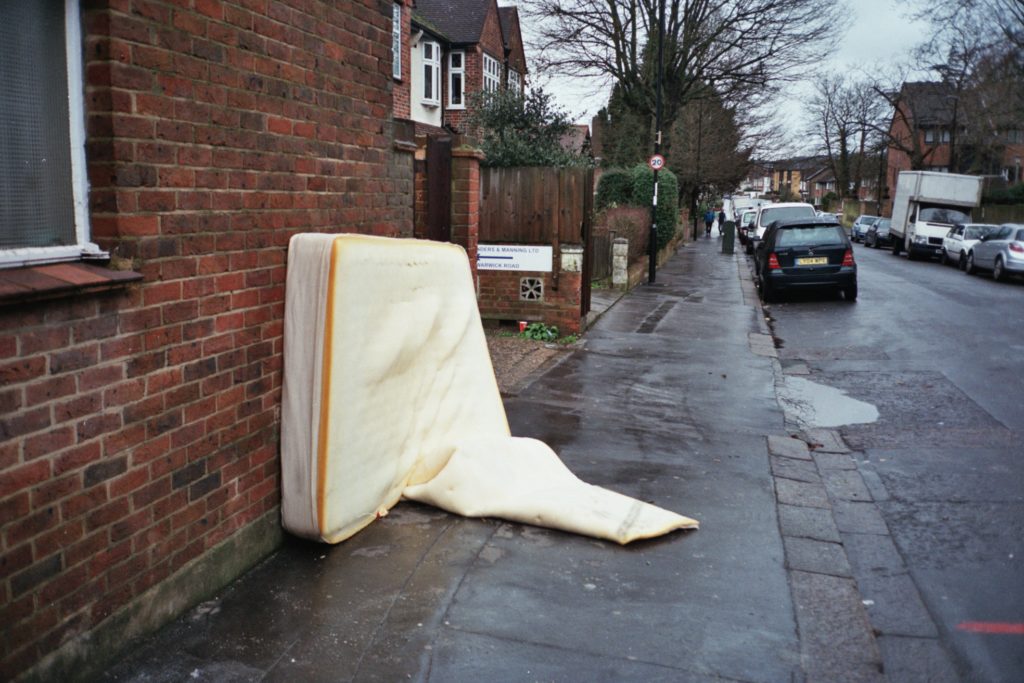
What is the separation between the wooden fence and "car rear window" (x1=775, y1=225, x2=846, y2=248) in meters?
7.70

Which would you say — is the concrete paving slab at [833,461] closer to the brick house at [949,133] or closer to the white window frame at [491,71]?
the white window frame at [491,71]

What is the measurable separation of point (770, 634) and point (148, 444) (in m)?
2.61

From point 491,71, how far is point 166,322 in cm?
3517

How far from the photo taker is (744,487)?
561 centimetres

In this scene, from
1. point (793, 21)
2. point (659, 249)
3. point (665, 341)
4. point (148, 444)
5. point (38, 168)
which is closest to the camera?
point (38, 168)

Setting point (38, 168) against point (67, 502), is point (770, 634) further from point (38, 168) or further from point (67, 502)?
point (38, 168)

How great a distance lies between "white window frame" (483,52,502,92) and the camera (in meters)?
35.2

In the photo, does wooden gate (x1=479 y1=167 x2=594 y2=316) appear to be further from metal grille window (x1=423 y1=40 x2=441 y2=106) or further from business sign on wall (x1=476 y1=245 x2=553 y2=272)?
metal grille window (x1=423 y1=40 x2=441 y2=106)

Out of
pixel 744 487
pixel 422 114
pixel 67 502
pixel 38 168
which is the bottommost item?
pixel 744 487

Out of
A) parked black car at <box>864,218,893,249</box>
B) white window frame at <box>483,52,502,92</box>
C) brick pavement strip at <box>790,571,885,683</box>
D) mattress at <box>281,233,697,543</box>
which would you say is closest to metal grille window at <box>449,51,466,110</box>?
white window frame at <box>483,52,502,92</box>

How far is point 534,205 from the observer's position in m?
11.1

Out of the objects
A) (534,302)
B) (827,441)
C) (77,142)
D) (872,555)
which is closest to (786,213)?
(534,302)

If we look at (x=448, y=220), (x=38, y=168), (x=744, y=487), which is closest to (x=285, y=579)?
(x=38, y=168)

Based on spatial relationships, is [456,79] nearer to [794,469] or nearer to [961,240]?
[961,240]
